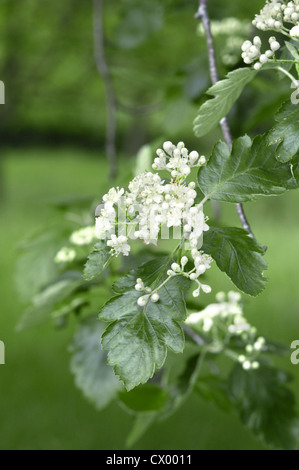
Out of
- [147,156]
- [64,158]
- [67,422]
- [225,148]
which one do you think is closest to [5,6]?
[67,422]

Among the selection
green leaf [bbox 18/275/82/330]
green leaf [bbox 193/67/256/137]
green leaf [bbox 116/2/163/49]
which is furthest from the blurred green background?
green leaf [bbox 193/67/256/137]

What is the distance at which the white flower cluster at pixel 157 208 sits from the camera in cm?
47

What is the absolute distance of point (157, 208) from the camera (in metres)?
0.47

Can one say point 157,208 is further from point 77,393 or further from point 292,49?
point 77,393

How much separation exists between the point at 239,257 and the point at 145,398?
19.1 inches

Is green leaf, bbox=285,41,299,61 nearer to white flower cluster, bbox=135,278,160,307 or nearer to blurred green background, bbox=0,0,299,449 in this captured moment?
white flower cluster, bbox=135,278,160,307

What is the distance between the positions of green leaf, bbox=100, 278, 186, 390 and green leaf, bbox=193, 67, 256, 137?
15 centimetres

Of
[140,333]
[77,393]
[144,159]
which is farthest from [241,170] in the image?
[77,393]

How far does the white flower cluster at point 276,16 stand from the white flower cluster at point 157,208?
0.12m

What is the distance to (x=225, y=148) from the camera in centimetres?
53

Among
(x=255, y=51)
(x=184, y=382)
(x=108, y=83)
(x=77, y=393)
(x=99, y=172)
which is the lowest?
(x=99, y=172)

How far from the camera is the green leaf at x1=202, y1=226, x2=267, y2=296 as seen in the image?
1.63 ft

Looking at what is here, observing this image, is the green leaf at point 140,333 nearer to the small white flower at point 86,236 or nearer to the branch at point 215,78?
the branch at point 215,78

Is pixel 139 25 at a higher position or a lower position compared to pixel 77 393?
higher
